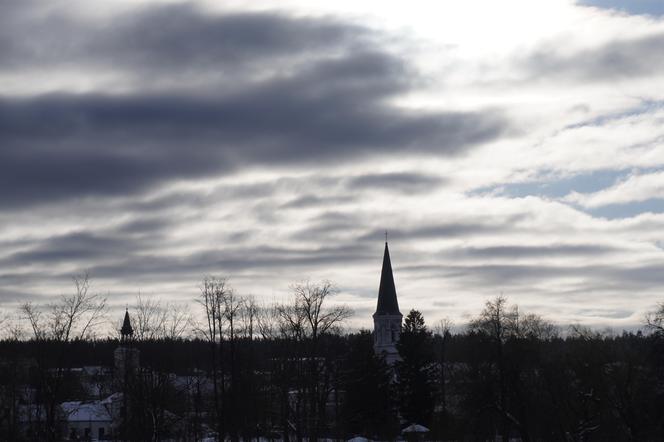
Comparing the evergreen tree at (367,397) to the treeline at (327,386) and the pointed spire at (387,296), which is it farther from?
the pointed spire at (387,296)

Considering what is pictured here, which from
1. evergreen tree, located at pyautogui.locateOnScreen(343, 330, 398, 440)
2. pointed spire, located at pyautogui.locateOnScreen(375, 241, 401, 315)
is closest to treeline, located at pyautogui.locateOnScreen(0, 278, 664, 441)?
evergreen tree, located at pyautogui.locateOnScreen(343, 330, 398, 440)

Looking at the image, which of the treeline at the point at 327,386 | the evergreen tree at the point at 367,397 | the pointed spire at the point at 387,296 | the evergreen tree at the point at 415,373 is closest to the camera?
the treeline at the point at 327,386

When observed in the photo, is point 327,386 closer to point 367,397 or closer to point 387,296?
point 367,397

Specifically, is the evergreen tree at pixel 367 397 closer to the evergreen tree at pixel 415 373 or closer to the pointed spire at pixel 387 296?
the evergreen tree at pixel 415 373

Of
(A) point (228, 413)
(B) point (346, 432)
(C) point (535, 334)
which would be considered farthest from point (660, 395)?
(B) point (346, 432)

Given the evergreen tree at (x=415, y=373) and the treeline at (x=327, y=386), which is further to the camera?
the evergreen tree at (x=415, y=373)

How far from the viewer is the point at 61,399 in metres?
60.7

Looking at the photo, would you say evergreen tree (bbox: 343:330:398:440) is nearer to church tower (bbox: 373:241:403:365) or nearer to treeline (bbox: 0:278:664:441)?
treeline (bbox: 0:278:664:441)

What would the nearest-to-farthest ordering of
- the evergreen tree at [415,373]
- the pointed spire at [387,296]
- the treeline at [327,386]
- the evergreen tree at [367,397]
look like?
the treeline at [327,386]
the evergreen tree at [367,397]
the evergreen tree at [415,373]
the pointed spire at [387,296]

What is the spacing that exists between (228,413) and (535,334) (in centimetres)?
2932

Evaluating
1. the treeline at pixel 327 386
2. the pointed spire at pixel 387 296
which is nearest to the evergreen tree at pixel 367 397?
the treeline at pixel 327 386

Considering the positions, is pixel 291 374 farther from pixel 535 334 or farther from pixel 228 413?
pixel 535 334

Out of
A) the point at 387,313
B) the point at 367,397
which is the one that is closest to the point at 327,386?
the point at 367,397

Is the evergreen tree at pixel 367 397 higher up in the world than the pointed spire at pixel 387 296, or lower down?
lower down
